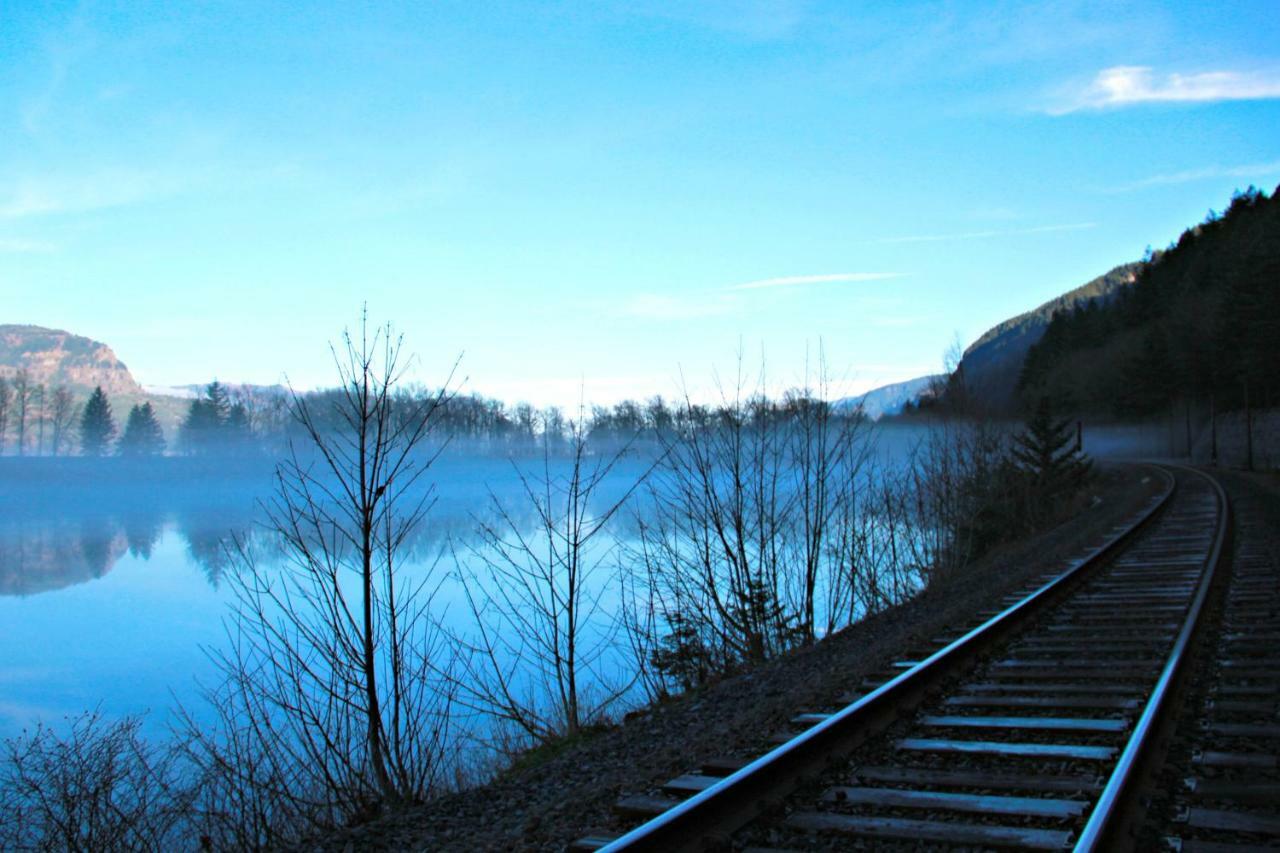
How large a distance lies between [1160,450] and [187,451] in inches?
4473

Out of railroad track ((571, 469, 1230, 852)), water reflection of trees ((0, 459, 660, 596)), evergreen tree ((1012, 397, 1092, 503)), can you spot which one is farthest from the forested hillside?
railroad track ((571, 469, 1230, 852))

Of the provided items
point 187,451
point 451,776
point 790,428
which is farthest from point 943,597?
point 187,451

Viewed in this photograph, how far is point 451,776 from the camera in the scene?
30.6 feet

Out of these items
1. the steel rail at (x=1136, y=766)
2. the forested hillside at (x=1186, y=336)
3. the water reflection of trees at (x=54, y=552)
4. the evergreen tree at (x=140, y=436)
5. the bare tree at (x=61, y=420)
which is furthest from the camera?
the bare tree at (x=61, y=420)

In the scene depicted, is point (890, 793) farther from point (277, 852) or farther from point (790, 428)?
point (790, 428)

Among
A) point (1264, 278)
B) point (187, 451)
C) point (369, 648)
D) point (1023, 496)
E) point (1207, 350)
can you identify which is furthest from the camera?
point (187, 451)

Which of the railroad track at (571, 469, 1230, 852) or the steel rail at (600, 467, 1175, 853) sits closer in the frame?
the steel rail at (600, 467, 1175, 853)

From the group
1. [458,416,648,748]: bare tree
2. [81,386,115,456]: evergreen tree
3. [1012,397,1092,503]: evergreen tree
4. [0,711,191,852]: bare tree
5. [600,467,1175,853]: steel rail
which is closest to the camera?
[600,467,1175,853]: steel rail

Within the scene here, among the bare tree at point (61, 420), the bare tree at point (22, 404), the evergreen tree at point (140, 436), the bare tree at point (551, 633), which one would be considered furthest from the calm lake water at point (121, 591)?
the bare tree at point (61, 420)

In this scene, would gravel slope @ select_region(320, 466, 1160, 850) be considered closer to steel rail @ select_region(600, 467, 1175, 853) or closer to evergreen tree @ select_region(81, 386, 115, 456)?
steel rail @ select_region(600, 467, 1175, 853)

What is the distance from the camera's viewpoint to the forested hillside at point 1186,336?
53000mm

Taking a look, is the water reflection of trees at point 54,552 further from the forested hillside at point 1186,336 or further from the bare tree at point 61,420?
the bare tree at point 61,420

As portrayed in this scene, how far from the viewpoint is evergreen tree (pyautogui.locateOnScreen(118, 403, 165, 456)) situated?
115000 millimetres

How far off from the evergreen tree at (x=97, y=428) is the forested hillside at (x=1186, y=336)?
111 m
